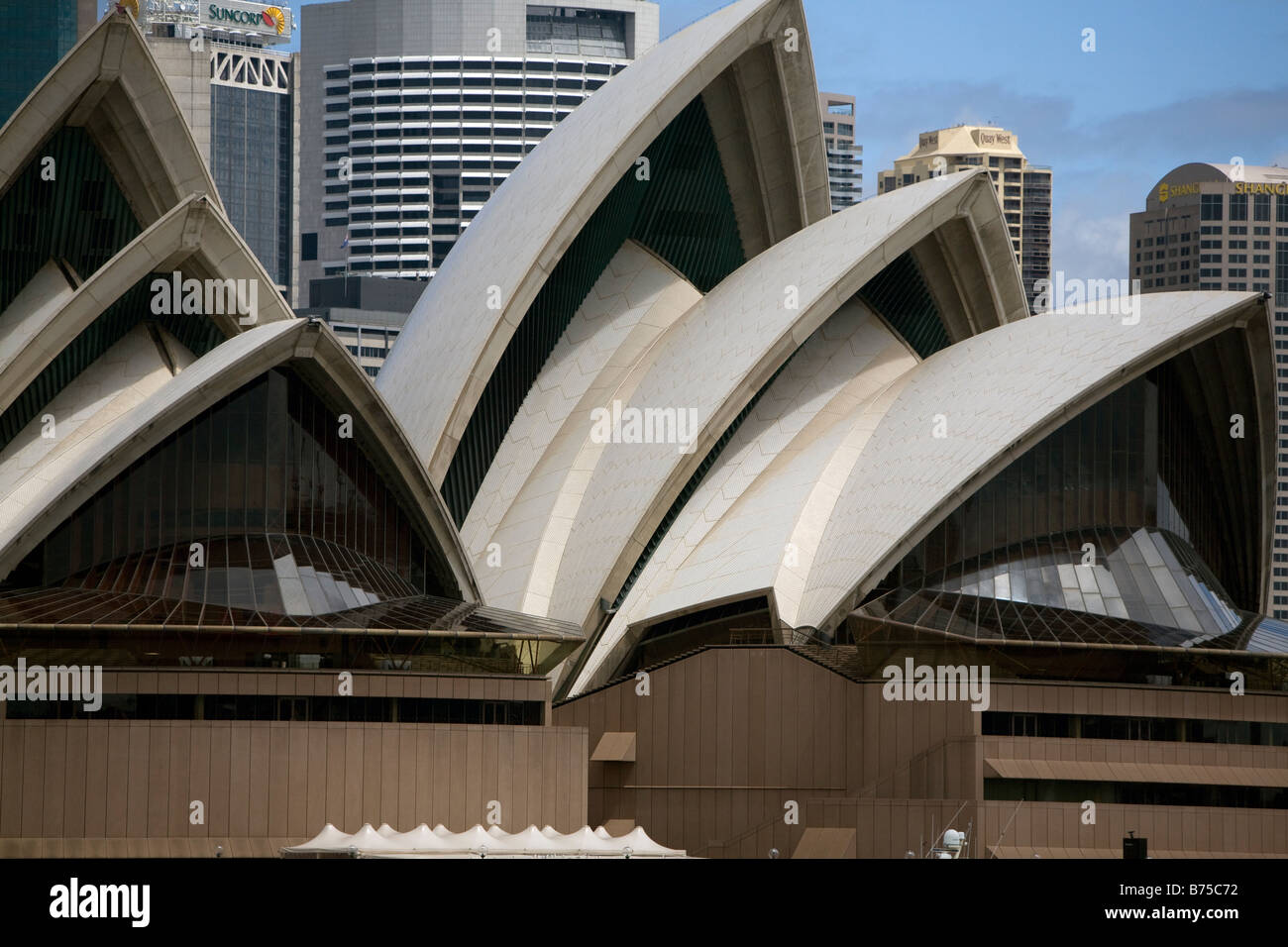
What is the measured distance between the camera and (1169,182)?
17800 centimetres

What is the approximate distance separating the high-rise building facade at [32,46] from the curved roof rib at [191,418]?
119 m

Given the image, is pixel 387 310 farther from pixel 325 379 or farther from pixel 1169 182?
pixel 325 379

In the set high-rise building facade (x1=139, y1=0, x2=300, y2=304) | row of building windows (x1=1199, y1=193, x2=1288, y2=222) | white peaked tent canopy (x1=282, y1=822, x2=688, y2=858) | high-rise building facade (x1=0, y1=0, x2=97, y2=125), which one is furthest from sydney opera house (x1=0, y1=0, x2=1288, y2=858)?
high-rise building facade (x1=139, y1=0, x2=300, y2=304)

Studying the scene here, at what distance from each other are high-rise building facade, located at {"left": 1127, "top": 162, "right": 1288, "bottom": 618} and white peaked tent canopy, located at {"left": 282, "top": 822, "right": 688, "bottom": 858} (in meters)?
131

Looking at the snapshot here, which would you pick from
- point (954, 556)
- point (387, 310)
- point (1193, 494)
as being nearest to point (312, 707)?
point (954, 556)

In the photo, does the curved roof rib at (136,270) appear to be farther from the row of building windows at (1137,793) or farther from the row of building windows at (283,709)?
the row of building windows at (1137,793)

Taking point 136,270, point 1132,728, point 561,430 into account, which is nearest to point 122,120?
point 136,270

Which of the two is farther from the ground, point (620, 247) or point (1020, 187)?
point (1020, 187)

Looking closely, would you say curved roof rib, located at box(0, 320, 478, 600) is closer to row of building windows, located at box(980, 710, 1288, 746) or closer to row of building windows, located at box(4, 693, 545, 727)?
row of building windows, located at box(4, 693, 545, 727)

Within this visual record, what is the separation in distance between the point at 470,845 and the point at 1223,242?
140423 millimetres

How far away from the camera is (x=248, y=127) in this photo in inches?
7534

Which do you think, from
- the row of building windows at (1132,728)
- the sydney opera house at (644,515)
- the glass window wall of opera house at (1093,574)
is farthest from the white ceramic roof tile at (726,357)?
the row of building windows at (1132,728)

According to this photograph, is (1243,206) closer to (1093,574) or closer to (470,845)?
(1093,574)

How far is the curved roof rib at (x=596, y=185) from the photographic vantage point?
52031 millimetres
